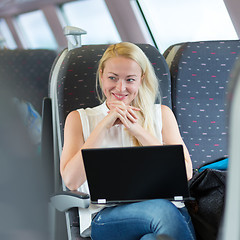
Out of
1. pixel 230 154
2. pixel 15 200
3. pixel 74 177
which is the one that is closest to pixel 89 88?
pixel 74 177

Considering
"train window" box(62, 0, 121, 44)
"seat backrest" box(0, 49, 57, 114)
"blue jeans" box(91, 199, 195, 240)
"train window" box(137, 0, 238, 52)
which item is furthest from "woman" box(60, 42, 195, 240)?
"train window" box(62, 0, 121, 44)

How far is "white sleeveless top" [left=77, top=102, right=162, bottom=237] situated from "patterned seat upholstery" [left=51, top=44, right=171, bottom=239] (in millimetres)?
122

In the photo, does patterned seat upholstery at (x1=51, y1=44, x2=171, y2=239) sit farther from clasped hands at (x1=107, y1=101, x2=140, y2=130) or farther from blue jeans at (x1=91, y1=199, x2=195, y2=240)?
blue jeans at (x1=91, y1=199, x2=195, y2=240)

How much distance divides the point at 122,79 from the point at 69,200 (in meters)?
0.50

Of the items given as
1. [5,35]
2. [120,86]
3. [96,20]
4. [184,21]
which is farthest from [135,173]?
[96,20]

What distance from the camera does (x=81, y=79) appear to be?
6.34 feet

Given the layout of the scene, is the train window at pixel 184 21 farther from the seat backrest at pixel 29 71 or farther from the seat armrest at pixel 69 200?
the seat armrest at pixel 69 200

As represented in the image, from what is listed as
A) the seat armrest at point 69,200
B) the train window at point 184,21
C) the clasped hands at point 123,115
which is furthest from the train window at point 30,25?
the train window at point 184,21

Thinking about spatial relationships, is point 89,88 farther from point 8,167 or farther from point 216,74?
point 8,167

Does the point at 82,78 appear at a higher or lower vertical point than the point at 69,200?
higher

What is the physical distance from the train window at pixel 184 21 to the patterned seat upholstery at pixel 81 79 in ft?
5.67

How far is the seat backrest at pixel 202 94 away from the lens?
2137 millimetres

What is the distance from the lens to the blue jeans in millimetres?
1419

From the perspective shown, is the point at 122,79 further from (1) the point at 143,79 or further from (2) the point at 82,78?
(2) the point at 82,78
